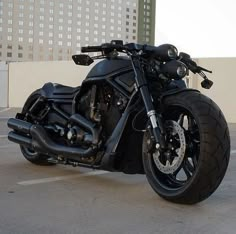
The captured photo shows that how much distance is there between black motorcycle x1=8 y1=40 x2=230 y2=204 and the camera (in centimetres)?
364

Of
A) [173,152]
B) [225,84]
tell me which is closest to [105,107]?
[173,152]

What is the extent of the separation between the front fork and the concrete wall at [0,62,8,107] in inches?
809

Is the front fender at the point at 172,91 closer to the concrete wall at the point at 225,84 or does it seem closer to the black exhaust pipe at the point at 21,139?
the black exhaust pipe at the point at 21,139

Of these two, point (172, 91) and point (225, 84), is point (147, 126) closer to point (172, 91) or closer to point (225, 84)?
point (172, 91)

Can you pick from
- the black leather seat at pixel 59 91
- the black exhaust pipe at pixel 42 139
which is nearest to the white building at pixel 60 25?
the black leather seat at pixel 59 91

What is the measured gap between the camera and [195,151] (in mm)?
3797

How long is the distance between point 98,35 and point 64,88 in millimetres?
83902

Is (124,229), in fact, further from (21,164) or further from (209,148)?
(21,164)

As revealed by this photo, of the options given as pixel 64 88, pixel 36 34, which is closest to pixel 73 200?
pixel 64 88

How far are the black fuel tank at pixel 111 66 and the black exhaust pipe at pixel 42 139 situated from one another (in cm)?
47

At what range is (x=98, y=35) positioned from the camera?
8788 cm

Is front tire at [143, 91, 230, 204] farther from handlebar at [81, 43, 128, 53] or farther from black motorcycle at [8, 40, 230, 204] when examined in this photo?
handlebar at [81, 43, 128, 53]

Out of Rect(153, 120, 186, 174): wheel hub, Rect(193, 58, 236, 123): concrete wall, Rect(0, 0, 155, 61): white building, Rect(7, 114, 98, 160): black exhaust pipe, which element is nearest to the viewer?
Rect(153, 120, 186, 174): wheel hub

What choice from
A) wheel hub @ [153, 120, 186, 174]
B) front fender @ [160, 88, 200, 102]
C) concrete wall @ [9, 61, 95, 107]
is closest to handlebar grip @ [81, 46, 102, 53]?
front fender @ [160, 88, 200, 102]
